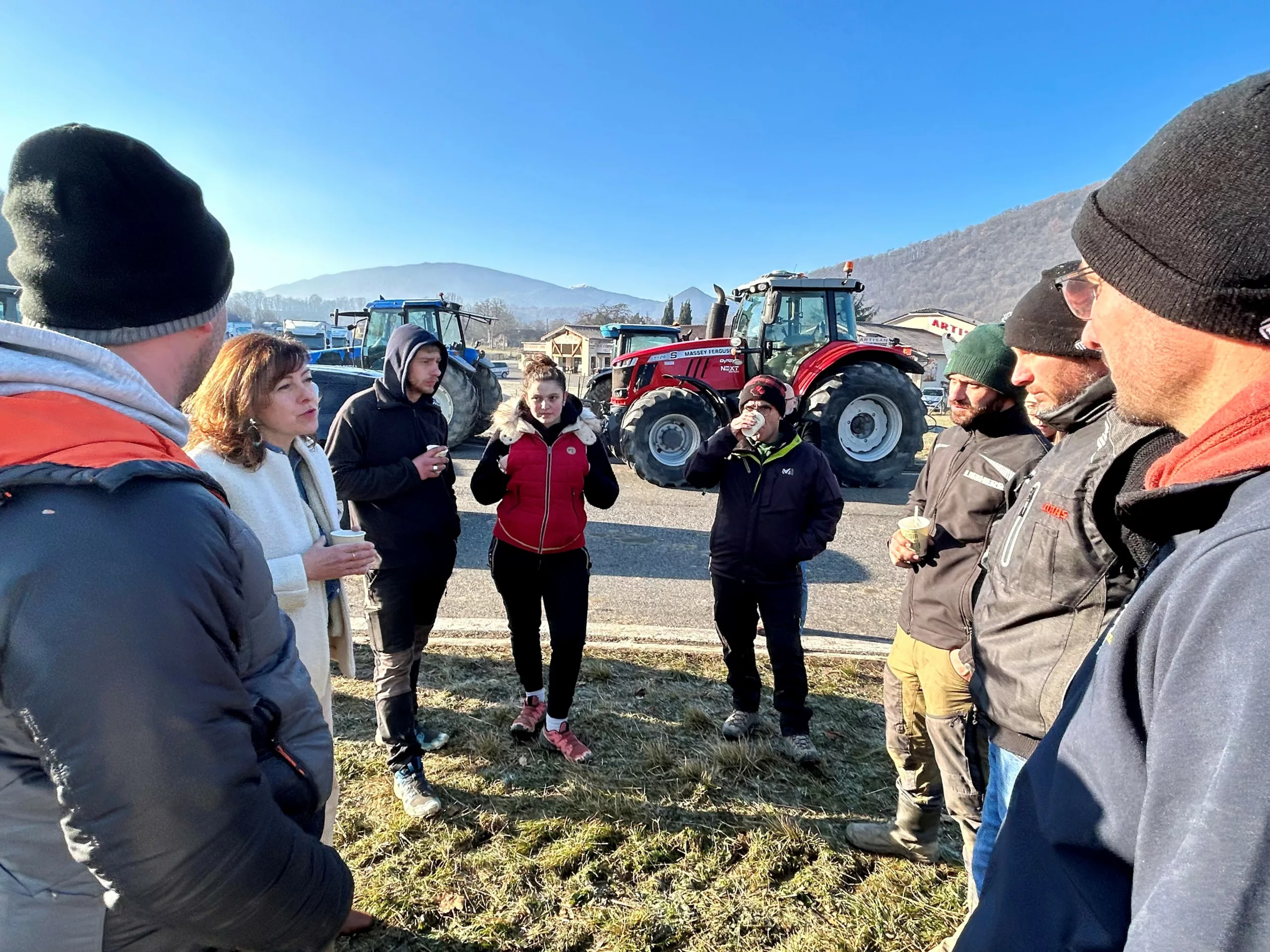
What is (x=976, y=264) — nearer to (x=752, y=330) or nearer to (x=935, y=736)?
(x=752, y=330)

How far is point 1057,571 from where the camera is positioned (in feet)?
4.94

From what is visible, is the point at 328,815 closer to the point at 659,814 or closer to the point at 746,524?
the point at 659,814

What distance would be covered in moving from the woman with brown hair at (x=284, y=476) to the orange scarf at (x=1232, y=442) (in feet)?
6.45

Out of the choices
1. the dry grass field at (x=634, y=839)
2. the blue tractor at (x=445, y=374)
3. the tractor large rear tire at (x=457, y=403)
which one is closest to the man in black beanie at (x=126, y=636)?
the dry grass field at (x=634, y=839)

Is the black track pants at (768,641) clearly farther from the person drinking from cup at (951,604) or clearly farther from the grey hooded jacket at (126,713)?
the grey hooded jacket at (126,713)

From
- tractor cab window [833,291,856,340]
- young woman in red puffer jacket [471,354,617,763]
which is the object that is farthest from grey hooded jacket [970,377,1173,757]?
tractor cab window [833,291,856,340]

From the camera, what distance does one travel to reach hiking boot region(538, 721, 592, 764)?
2832 millimetres

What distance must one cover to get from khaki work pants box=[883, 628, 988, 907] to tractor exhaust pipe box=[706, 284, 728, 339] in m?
7.88

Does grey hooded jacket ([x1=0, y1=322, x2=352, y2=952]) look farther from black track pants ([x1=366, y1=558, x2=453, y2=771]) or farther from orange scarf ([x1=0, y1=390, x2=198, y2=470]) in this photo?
black track pants ([x1=366, y1=558, x2=453, y2=771])

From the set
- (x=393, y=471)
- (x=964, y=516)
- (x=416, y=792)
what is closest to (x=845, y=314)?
(x=964, y=516)

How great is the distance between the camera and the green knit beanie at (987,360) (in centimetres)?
213

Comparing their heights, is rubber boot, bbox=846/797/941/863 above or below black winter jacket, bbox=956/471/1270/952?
below

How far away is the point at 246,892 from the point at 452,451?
9969mm

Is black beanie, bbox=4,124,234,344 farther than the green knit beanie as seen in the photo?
No
